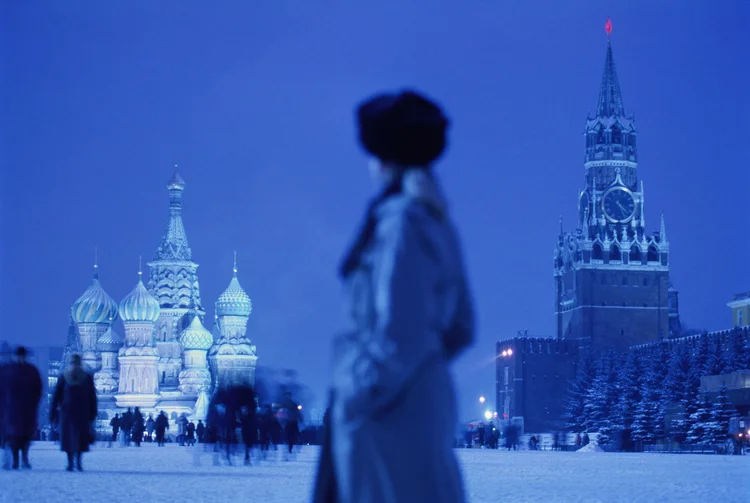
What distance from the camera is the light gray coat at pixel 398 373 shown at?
3.46 metres

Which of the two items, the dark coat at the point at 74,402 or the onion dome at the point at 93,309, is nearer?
the dark coat at the point at 74,402

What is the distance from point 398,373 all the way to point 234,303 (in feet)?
370

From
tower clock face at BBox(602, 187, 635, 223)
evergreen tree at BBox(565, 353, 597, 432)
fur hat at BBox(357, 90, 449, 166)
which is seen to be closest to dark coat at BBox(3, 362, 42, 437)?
fur hat at BBox(357, 90, 449, 166)

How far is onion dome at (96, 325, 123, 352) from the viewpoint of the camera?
110m

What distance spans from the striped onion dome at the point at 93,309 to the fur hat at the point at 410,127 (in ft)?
361

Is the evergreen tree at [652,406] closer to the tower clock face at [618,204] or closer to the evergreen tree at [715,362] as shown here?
the evergreen tree at [715,362]

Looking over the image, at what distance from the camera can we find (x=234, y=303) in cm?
11556

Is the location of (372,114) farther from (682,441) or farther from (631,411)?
(631,411)

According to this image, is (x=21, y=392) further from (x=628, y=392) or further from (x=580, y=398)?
(x=580, y=398)

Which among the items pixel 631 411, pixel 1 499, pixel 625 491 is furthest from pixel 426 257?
pixel 631 411

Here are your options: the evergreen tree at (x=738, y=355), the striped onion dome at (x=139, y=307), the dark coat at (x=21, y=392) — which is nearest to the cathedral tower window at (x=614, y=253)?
the striped onion dome at (x=139, y=307)

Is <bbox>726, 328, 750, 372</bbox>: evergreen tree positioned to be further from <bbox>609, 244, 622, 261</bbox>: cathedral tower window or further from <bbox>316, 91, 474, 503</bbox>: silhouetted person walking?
<bbox>316, 91, 474, 503</bbox>: silhouetted person walking

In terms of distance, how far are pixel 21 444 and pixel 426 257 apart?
1221cm

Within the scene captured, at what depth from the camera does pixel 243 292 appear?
384ft
